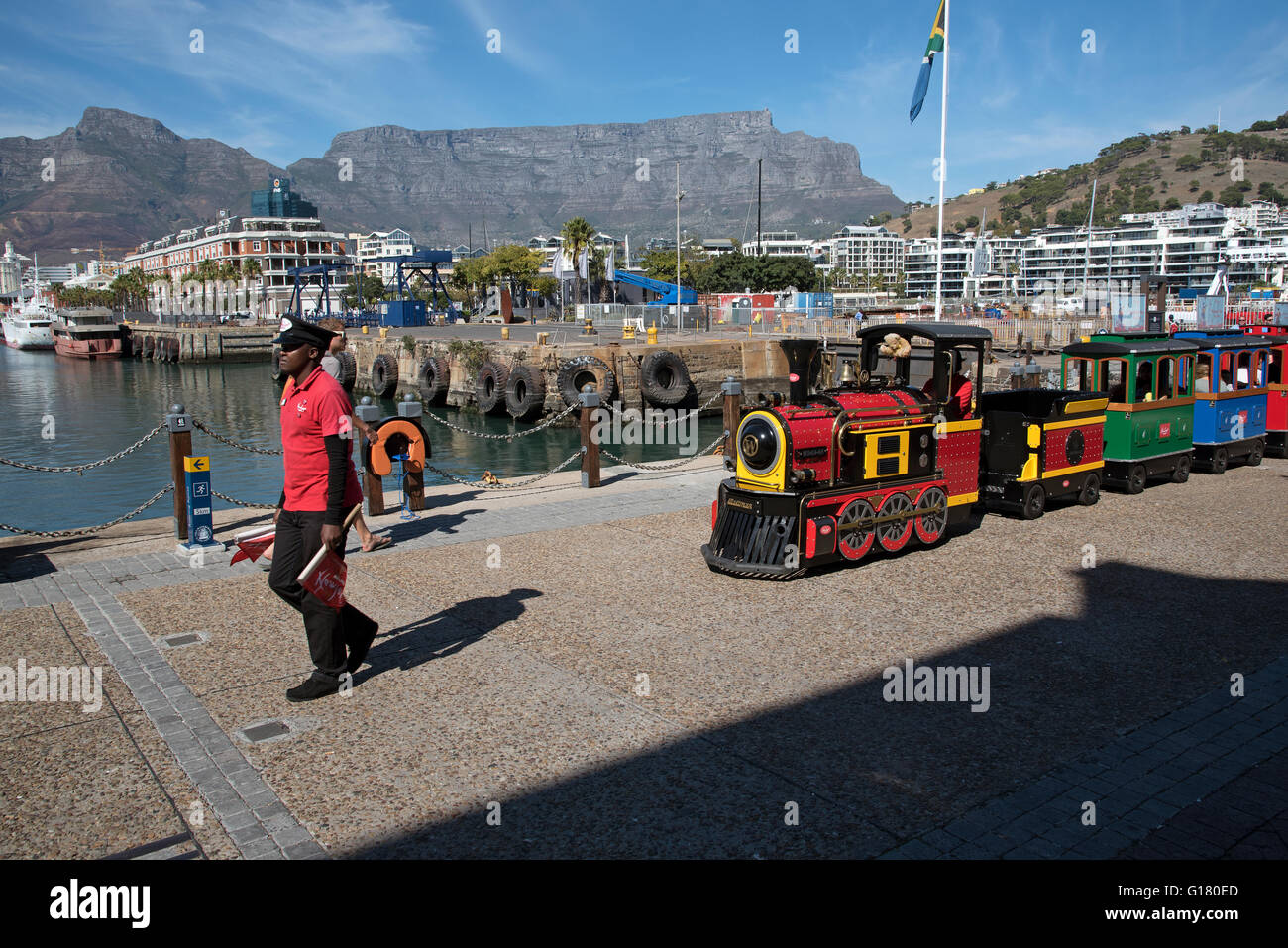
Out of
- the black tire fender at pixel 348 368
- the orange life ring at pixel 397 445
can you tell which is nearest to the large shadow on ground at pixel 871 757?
the orange life ring at pixel 397 445

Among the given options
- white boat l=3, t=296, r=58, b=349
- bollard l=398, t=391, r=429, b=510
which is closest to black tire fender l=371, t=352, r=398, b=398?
bollard l=398, t=391, r=429, b=510

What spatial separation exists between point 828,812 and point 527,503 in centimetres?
890

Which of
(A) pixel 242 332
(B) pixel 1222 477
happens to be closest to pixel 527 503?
(B) pixel 1222 477

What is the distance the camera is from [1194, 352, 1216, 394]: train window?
48.0 ft

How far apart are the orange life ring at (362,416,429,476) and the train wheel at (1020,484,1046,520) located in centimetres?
772

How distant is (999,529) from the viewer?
36.4 ft

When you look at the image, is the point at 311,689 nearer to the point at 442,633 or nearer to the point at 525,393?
the point at 442,633

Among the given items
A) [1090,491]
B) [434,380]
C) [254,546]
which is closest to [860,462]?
[1090,491]

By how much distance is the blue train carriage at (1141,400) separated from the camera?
1303cm

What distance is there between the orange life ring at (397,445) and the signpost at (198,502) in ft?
6.62

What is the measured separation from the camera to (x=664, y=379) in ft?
110

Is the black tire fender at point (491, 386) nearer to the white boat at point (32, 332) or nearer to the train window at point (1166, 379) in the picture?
the train window at point (1166, 379)
